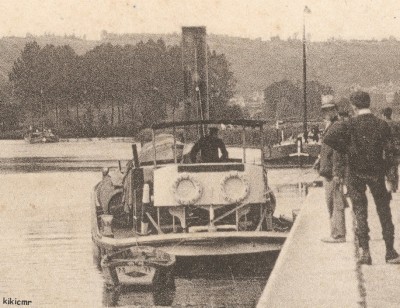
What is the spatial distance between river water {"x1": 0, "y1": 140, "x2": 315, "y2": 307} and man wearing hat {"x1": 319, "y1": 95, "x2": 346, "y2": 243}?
10.2 ft

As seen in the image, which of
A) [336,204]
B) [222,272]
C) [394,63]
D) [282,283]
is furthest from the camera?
[394,63]

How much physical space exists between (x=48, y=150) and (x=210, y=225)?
6153 cm

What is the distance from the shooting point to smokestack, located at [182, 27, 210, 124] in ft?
79.3

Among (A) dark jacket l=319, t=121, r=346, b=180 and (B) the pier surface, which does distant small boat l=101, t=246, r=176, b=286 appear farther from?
(A) dark jacket l=319, t=121, r=346, b=180

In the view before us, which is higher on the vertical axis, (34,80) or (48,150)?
(34,80)

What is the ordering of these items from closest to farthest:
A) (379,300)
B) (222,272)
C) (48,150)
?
(379,300) → (222,272) → (48,150)

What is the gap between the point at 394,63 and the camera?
98.4 metres

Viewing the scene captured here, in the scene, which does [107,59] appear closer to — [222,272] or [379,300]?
[222,272]

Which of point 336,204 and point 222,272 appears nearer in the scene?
point 336,204

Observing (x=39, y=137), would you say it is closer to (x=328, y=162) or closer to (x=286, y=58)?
(x=286, y=58)

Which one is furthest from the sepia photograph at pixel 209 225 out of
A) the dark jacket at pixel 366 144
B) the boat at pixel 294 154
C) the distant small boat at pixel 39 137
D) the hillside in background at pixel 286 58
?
the hillside in background at pixel 286 58

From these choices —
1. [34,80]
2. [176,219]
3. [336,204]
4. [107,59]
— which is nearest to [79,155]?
[34,80]

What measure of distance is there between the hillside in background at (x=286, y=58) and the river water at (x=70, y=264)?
5594 cm

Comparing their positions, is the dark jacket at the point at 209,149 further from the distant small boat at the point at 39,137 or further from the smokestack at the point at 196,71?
the distant small boat at the point at 39,137
